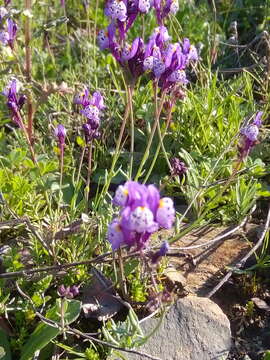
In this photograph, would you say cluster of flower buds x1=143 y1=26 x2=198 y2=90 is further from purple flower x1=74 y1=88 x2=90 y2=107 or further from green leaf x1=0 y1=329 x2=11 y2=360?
green leaf x1=0 y1=329 x2=11 y2=360

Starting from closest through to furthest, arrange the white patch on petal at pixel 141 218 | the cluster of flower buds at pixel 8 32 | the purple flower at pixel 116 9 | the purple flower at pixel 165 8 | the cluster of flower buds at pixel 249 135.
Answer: the white patch on petal at pixel 141 218
the purple flower at pixel 116 9
the cluster of flower buds at pixel 249 135
the purple flower at pixel 165 8
the cluster of flower buds at pixel 8 32

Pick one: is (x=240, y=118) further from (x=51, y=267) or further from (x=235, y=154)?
(x=51, y=267)

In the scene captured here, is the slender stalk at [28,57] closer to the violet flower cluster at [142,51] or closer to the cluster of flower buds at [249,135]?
the violet flower cluster at [142,51]

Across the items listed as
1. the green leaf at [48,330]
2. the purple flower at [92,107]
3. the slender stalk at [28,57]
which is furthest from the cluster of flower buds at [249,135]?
the slender stalk at [28,57]

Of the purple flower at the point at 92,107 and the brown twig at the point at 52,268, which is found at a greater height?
the purple flower at the point at 92,107

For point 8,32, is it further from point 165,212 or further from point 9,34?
point 165,212

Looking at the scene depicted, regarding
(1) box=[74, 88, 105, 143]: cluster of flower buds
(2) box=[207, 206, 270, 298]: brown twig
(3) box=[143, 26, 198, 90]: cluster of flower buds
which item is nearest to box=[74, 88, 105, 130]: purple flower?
(1) box=[74, 88, 105, 143]: cluster of flower buds

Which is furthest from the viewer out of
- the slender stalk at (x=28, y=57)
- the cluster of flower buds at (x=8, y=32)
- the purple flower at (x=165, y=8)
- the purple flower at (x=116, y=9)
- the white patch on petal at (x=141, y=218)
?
the slender stalk at (x=28, y=57)

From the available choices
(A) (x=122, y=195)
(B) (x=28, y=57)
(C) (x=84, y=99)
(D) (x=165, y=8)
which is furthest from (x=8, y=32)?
(A) (x=122, y=195)
